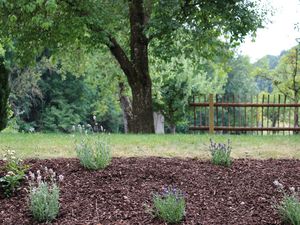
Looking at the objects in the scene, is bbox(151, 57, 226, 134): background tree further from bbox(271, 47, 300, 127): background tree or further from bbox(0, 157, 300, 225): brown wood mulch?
bbox(0, 157, 300, 225): brown wood mulch

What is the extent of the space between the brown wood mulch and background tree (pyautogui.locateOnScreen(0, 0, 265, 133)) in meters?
5.15

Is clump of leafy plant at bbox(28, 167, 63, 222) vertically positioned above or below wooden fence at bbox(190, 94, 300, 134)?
below

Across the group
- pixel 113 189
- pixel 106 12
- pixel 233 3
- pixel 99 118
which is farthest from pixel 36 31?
pixel 99 118

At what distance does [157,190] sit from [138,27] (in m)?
7.94

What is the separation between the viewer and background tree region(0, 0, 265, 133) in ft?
35.2

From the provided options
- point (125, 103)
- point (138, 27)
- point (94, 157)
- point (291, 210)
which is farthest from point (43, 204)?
point (125, 103)

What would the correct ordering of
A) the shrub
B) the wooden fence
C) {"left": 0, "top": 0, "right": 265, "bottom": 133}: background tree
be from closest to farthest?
1. the shrub
2. {"left": 0, "top": 0, "right": 265, "bottom": 133}: background tree
3. the wooden fence

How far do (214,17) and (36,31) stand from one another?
15.4 ft

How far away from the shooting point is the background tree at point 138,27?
10742 millimetres

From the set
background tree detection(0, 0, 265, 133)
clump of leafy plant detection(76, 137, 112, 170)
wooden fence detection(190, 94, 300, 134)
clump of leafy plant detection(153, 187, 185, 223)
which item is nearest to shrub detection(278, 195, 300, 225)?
clump of leafy plant detection(153, 187, 185, 223)

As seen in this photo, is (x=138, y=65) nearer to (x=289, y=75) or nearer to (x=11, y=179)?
(x=11, y=179)

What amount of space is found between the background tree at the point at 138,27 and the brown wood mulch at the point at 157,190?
16.9 ft

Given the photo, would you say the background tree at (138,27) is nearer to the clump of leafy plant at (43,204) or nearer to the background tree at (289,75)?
the clump of leafy plant at (43,204)

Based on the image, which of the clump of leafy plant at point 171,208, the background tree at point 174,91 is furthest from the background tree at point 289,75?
the clump of leafy plant at point 171,208
